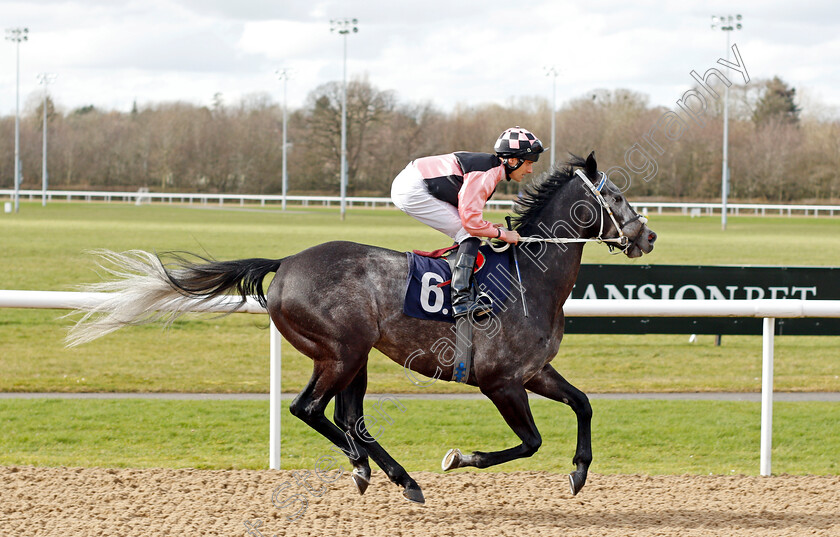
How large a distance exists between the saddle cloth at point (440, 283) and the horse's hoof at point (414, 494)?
26.6 inches

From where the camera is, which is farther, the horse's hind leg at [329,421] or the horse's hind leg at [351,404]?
the horse's hind leg at [351,404]

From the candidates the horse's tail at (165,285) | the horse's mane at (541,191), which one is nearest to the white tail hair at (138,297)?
the horse's tail at (165,285)

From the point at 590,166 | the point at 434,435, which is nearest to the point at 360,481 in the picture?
the point at 590,166

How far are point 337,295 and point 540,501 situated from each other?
1220 mm

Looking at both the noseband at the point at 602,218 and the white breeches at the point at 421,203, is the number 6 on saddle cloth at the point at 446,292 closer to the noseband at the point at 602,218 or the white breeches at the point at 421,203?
the white breeches at the point at 421,203

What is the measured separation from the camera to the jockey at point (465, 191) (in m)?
3.68

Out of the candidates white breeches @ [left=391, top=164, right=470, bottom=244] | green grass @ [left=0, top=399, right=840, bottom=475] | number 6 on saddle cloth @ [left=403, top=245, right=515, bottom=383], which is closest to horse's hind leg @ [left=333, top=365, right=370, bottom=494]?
number 6 on saddle cloth @ [left=403, top=245, right=515, bottom=383]

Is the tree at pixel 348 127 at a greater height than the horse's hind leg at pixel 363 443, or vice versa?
the tree at pixel 348 127

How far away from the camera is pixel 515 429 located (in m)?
3.71

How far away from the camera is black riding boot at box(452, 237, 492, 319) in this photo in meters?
3.68

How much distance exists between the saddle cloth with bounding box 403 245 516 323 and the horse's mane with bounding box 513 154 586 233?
8.3 inches

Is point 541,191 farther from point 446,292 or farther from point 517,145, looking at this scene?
point 446,292

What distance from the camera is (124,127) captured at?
213 feet

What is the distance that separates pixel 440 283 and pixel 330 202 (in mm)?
50068
